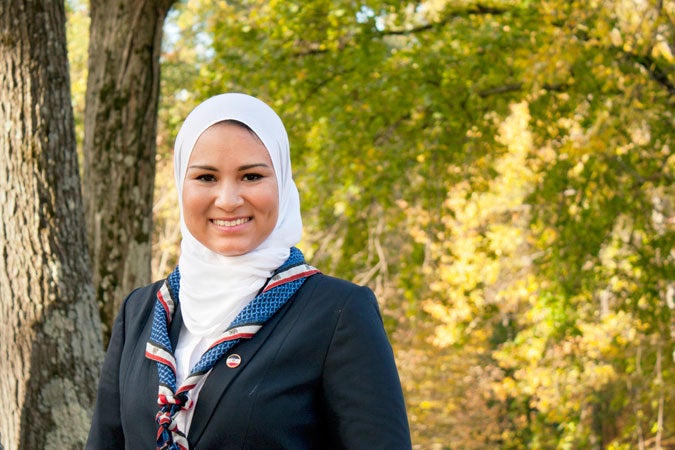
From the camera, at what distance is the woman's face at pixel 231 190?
201 centimetres

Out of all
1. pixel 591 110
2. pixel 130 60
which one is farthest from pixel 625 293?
pixel 130 60

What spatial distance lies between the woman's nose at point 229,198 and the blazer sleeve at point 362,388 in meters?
0.29

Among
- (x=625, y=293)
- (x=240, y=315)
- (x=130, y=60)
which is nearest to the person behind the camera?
(x=240, y=315)

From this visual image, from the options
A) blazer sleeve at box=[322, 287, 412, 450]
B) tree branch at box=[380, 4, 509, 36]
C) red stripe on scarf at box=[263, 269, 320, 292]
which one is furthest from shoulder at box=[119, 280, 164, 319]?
tree branch at box=[380, 4, 509, 36]

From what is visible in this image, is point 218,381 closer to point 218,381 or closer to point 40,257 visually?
point 218,381

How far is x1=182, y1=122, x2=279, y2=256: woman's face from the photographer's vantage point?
2010 mm

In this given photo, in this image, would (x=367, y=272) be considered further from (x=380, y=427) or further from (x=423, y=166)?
(x=380, y=427)

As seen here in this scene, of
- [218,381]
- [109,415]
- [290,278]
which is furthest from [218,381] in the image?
[109,415]

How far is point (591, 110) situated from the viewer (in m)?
10.1

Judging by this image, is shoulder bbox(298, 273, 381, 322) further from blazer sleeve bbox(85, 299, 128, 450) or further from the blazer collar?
blazer sleeve bbox(85, 299, 128, 450)

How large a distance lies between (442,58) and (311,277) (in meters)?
8.17

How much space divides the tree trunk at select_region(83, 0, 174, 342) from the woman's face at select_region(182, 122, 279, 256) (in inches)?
133

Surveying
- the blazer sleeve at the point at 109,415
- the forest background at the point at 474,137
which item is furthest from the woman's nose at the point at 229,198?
the forest background at the point at 474,137

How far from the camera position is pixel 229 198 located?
6.57 feet
